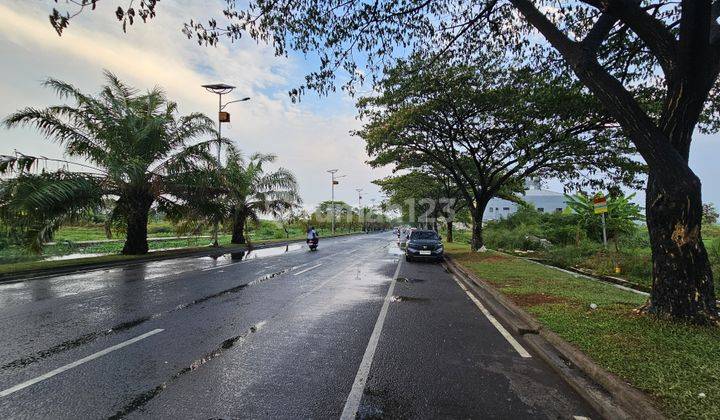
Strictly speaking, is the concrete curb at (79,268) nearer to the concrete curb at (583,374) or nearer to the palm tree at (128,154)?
the palm tree at (128,154)

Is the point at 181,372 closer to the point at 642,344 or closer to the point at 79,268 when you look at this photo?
the point at 642,344

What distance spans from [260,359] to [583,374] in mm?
3802

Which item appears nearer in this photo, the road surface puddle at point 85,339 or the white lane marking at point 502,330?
the road surface puddle at point 85,339

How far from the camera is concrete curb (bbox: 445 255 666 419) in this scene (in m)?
3.38

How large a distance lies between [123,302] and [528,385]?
7741 millimetres

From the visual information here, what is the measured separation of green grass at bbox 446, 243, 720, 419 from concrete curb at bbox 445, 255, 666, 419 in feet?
0.40

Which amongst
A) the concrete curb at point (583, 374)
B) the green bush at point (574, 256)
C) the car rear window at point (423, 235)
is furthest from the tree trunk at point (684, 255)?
the car rear window at point (423, 235)

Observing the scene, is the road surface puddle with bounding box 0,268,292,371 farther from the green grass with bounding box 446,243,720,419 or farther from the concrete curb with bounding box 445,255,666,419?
the green grass with bounding box 446,243,720,419

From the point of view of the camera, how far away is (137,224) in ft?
58.2

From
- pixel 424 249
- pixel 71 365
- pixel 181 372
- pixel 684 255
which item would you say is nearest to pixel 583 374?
pixel 684 255

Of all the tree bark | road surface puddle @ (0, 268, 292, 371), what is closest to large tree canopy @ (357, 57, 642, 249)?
the tree bark

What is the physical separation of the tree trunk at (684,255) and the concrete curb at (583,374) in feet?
6.71

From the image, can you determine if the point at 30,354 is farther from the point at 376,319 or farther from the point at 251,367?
the point at 376,319

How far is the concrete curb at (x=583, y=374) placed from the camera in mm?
3375
